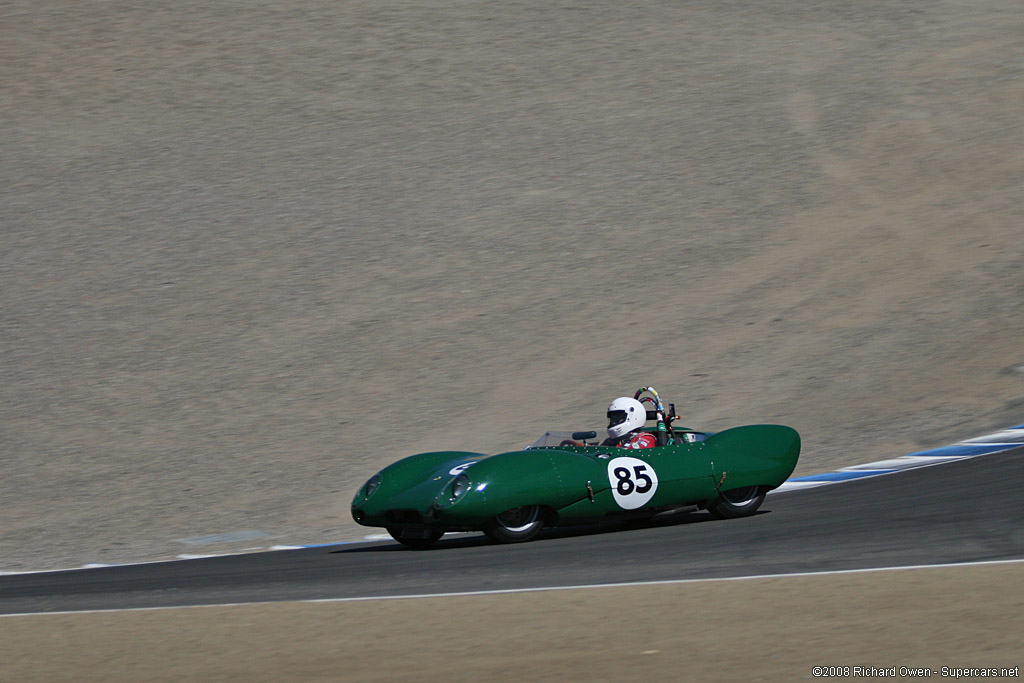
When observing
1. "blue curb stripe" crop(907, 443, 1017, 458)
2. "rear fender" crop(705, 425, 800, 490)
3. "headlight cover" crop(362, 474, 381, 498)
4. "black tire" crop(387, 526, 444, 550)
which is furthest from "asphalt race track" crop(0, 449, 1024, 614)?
"blue curb stripe" crop(907, 443, 1017, 458)

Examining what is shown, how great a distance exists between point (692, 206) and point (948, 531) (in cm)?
1746

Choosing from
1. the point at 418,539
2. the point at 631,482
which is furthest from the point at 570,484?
the point at 418,539

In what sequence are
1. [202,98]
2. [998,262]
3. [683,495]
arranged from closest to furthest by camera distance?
[683,495]
[998,262]
[202,98]

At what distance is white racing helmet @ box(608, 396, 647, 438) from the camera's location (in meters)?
10.5

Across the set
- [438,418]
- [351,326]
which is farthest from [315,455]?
[351,326]

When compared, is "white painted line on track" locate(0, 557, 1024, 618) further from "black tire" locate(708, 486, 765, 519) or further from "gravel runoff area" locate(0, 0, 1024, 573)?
"gravel runoff area" locate(0, 0, 1024, 573)

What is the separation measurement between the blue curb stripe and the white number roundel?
4188 millimetres

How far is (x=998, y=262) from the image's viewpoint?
2145 cm

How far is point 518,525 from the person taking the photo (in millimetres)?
10008

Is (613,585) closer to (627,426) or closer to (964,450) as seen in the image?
(627,426)

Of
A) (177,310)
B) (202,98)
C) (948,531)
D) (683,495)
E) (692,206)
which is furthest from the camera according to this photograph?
(202,98)

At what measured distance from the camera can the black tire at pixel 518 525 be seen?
9.93m

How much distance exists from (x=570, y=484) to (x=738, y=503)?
1578 mm

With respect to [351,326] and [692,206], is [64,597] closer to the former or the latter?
[351,326]
